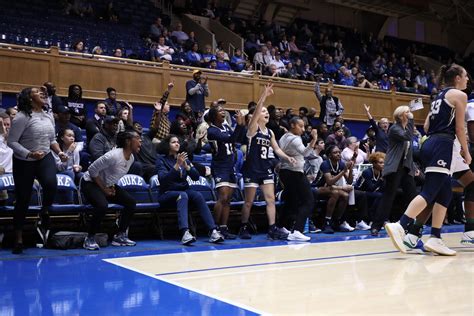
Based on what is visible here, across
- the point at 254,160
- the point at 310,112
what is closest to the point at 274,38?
the point at 310,112

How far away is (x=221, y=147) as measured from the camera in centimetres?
675

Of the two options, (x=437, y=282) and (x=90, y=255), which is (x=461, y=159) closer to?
(x=437, y=282)

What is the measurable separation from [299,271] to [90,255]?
85.9 inches

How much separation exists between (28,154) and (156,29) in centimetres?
922

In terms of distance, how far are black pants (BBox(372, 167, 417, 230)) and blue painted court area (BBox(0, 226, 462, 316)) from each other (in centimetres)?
289

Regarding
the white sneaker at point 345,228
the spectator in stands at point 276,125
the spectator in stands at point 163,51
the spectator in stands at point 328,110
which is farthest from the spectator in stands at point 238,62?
the white sneaker at point 345,228

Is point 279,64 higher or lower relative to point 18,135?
higher

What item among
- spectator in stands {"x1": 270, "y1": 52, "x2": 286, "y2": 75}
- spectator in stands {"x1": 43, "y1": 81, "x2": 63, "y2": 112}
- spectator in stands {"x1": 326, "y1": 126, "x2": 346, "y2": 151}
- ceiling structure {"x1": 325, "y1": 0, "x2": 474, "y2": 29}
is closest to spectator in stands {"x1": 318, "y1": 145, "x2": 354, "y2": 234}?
spectator in stands {"x1": 326, "y1": 126, "x2": 346, "y2": 151}

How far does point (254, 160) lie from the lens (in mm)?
6773

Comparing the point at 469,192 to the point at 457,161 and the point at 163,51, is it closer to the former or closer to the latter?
the point at 457,161

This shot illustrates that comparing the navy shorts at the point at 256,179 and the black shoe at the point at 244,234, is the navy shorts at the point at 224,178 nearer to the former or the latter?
the navy shorts at the point at 256,179

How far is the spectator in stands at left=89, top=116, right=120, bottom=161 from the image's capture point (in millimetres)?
6891

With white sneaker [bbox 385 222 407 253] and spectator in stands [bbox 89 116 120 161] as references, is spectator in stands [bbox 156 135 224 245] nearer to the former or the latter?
spectator in stands [bbox 89 116 120 161]

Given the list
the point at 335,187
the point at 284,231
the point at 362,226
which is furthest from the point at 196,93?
the point at 284,231
